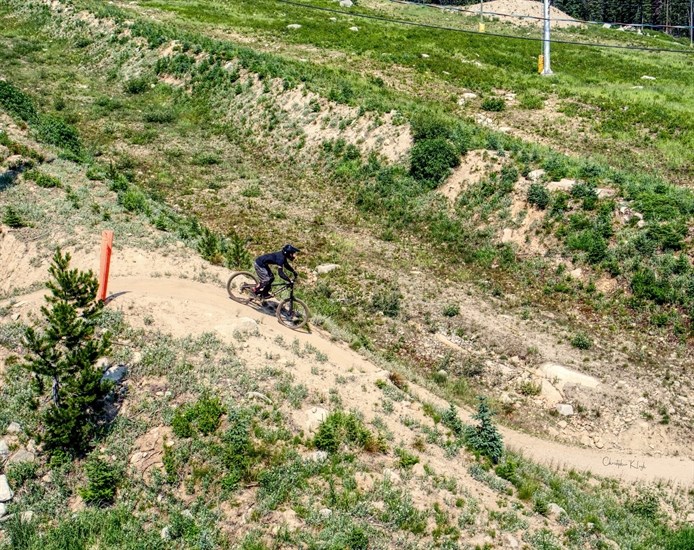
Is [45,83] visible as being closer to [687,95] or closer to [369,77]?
[369,77]

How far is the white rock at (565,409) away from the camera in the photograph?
1736cm

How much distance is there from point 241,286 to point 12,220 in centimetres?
897

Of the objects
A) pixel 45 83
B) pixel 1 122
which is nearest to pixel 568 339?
pixel 1 122

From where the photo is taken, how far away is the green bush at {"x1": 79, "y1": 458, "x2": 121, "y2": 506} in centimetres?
1089

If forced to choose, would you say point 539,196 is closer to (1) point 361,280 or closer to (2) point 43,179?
(1) point 361,280

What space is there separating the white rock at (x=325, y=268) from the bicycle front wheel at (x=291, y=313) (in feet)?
19.2

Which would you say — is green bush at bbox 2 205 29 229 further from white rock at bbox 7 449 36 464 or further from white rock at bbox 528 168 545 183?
white rock at bbox 528 168 545 183

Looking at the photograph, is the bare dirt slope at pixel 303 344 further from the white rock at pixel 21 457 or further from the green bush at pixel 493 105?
the green bush at pixel 493 105

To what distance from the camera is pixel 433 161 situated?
94.3 feet

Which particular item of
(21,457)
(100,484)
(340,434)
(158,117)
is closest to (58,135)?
(158,117)

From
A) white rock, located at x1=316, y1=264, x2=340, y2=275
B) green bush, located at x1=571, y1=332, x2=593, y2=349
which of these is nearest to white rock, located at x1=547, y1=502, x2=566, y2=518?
green bush, located at x1=571, y1=332, x2=593, y2=349

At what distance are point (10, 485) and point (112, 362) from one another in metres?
3.33

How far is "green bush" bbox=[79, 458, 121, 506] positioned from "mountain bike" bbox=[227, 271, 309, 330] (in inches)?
264

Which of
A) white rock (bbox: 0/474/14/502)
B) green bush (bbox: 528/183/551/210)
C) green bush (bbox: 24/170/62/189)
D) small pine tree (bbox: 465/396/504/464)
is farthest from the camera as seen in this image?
green bush (bbox: 528/183/551/210)
